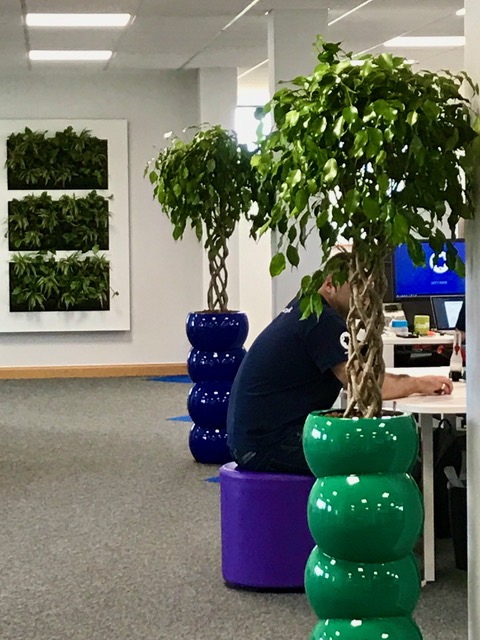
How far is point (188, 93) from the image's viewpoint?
34.6 ft

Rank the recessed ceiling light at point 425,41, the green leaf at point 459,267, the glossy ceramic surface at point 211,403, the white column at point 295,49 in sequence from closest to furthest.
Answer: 1. the green leaf at point 459,267
2. the glossy ceramic surface at point 211,403
3. the white column at point 295,49
4. the recessed ceiling light at point 425,41

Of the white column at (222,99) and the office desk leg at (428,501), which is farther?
the white column at (222,99)

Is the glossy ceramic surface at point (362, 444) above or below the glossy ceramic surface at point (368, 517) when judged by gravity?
above

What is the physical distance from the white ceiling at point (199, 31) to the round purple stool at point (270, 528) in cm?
399

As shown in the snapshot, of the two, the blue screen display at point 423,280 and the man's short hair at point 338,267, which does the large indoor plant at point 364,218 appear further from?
the blue screen display at point 423,280

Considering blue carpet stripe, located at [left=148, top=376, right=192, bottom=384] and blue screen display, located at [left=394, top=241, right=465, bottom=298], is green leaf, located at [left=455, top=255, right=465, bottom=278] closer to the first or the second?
blue screen display, located at [left=394, top=241, right=465, bottom=298]

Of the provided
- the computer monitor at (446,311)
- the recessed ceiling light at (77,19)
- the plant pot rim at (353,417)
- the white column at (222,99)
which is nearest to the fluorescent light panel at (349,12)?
the recessed ceiling light at (77,19)

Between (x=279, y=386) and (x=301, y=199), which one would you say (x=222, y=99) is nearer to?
(x=279, y=386)

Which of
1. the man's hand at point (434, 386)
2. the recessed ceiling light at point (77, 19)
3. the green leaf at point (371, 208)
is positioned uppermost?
the recessed ceiling light at point (77, 19)

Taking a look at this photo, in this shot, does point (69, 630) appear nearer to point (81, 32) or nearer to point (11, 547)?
point (11, 547)

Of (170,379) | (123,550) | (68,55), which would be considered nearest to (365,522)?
(123,550)

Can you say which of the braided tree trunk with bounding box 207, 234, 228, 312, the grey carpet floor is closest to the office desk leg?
the grey carpet floor

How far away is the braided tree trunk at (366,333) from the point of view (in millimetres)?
2842

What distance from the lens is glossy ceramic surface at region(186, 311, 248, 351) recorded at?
20.6 ft
